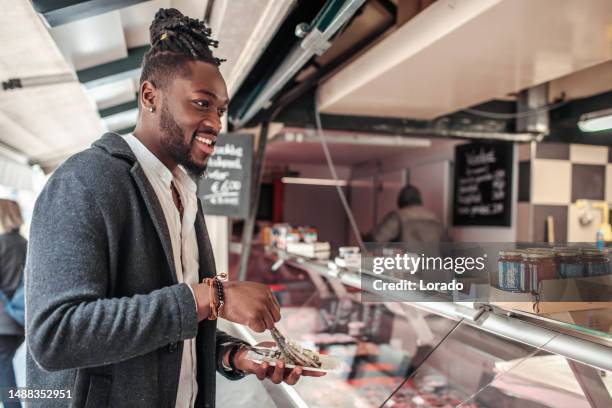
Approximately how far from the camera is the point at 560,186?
431cm

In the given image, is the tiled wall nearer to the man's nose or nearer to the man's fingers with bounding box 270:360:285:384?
the man's fingers with bounding box 270:360:285:384

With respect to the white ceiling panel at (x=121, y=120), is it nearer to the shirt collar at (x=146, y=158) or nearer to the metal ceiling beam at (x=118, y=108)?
the metal ceiling beam at (x=118, y=108)

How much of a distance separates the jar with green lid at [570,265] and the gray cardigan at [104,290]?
3.01ft

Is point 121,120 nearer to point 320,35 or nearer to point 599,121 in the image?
point 320,35

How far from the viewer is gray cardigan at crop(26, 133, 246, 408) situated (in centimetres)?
83

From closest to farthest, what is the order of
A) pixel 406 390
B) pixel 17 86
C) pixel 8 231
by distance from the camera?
pixel 17 86, pixel 406 390, pixel 8 231

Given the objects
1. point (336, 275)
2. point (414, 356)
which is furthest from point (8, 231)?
point (414, 356)

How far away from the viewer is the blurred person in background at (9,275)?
3.10 m

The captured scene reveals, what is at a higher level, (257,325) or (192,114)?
(192,114)

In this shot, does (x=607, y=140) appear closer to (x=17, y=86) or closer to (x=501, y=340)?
(x=501, y=340)

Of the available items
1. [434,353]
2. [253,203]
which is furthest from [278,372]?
[253,203]

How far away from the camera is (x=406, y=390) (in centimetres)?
208

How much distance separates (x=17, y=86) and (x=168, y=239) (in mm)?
1342

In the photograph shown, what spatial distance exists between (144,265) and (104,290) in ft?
0.36
